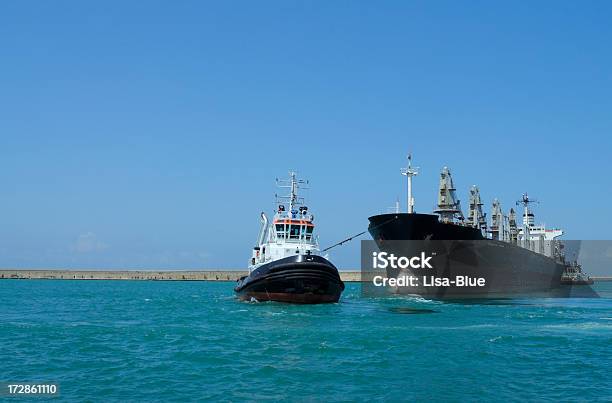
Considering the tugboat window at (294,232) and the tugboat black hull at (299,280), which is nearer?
the tugboat black hull at (299,280)

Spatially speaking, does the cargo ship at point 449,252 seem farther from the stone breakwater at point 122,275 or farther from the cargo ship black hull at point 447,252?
the stone breakwater at point 122,275

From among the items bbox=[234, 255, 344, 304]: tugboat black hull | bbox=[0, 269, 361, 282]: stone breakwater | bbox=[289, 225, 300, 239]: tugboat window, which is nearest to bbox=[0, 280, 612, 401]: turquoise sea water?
bbox=[234, 255, 344, 304]: tugboat black hull

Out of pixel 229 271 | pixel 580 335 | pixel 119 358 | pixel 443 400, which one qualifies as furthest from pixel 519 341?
pixel 229 271

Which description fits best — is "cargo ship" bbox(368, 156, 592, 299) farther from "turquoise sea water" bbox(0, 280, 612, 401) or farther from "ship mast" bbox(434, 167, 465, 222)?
"turquoise sea water" bbox(0, 280, 612, 401)

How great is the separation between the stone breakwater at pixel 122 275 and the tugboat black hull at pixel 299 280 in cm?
9773

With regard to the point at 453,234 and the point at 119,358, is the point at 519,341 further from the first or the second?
the point at 453,234

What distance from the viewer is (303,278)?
36.8 meters

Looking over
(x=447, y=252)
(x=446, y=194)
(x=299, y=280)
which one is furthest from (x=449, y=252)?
(x=299, y=280)

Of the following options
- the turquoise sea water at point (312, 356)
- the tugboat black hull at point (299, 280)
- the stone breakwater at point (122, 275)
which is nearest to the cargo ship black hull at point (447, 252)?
the tugboat black hull at point (299, 280)

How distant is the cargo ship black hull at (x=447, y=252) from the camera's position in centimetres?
4669

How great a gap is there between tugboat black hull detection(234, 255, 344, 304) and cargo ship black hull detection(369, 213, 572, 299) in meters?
10.0

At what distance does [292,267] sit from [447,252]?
15785mm

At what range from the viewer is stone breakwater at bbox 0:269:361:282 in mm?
136250

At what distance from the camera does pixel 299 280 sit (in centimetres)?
3684
